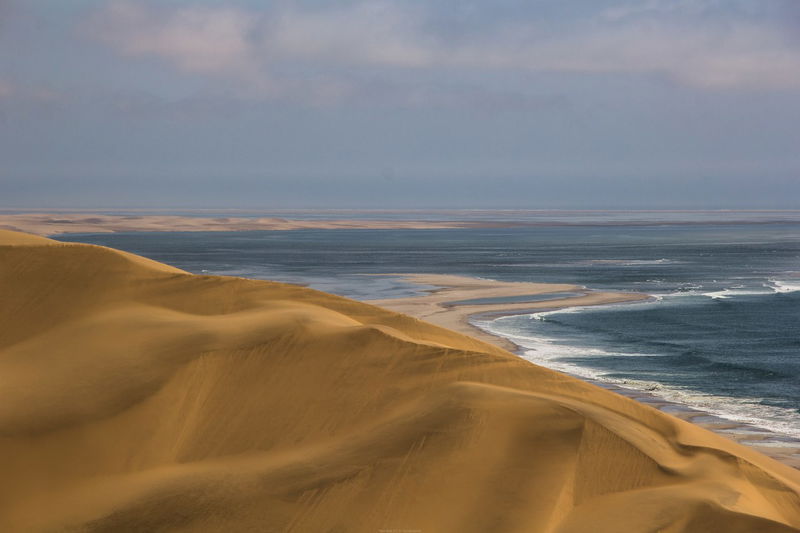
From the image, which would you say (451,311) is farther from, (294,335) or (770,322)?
(294,335)

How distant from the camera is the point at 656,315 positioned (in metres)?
36.3

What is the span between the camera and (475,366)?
1152 centimetres

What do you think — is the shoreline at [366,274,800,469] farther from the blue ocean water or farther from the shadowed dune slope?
the shadowed dune slope

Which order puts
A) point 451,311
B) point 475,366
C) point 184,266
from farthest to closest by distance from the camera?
point 184,266 → point 451,311 → point 475,366

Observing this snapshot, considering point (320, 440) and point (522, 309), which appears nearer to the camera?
point (320, 440)

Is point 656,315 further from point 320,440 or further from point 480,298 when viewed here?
point 320,440

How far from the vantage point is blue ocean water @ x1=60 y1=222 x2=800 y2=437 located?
22.4 meters

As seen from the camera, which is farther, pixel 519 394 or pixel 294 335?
pixel 294 335

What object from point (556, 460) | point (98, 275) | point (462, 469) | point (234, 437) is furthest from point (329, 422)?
point (98, 275)

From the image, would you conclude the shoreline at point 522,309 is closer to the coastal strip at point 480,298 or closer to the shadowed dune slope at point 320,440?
the coastal strip at point 480,298

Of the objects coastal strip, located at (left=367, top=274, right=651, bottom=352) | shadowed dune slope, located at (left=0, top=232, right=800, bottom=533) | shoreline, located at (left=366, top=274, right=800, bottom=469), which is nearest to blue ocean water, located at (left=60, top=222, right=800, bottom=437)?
shoreline, located at (left=366, top=274, right=800, bottom=469)

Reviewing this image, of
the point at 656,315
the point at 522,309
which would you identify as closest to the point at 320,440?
the point at 656,315

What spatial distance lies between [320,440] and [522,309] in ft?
94.1

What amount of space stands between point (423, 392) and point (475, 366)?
3.15 ft
